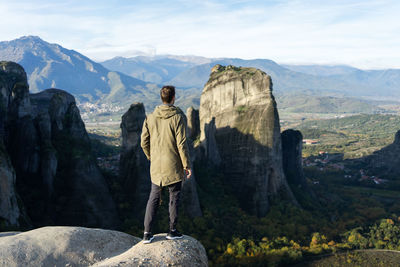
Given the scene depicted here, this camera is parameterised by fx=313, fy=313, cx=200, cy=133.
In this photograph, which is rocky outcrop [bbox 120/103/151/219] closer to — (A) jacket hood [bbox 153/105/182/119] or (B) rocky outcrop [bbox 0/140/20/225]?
(B) rocky outcrop [bbox 0/140/20/225]

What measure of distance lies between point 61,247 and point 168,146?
3.29m

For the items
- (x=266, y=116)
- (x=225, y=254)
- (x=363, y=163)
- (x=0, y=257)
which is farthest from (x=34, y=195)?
(x=363, y=163)

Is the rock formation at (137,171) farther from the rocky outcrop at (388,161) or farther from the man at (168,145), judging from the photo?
the rocky outcrop at (388,161)

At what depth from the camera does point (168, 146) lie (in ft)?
23.2

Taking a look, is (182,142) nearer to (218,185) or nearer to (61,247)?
(61,247)

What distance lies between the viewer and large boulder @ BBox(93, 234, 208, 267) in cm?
655

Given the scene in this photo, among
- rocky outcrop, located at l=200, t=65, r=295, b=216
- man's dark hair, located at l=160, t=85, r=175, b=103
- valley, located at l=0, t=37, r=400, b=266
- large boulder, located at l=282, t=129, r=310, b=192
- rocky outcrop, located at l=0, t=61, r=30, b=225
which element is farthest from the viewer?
large boulder, located at l=282, t=129, r=310, b=192

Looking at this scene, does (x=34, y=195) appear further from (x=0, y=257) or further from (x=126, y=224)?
(x=0, y=257)

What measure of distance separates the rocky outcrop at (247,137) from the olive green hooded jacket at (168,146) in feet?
108

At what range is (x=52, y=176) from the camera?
2714 cm

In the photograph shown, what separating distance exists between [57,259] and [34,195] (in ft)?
72.6

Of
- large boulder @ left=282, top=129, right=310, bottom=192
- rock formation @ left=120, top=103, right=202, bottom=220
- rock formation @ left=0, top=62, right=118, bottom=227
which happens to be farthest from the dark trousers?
large boulder @ left=282, top=129, right=310, bottom=192

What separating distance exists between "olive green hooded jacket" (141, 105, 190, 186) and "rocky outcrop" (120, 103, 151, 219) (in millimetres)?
23256

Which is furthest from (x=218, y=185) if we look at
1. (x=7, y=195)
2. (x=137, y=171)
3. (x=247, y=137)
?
(x=7, y=195)
